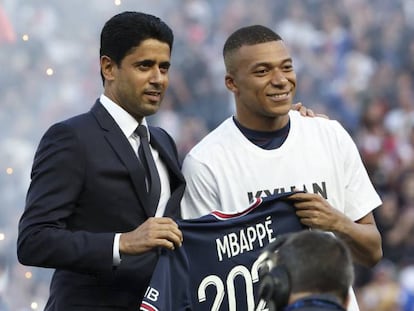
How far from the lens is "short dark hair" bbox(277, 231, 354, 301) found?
259 centimetres

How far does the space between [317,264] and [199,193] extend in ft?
5.22

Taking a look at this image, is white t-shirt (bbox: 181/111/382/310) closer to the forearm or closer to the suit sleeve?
the forearm

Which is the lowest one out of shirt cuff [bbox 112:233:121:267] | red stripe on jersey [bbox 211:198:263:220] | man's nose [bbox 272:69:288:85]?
shirt cuff [bbox 112:233:121:267]

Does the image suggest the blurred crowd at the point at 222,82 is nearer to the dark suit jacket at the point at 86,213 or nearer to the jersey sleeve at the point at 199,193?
the jersey sleeve at the point at 199,193

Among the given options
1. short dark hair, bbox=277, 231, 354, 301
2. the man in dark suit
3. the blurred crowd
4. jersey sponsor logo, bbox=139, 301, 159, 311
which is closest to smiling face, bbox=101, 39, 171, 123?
the man in dark suit

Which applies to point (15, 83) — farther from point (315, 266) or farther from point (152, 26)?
point (315, 266)

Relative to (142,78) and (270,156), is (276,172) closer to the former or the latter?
(270,156)

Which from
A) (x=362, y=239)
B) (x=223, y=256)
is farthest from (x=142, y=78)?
(x=362, y=239)

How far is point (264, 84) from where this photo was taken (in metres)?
4.20

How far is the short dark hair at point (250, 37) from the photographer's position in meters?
4.29

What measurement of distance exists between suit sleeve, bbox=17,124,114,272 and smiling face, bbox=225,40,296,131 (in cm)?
74

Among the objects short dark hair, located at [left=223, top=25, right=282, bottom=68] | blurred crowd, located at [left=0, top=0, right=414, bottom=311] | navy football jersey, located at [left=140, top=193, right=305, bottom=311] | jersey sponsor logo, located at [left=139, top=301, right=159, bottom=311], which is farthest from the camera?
blurred crowd, located at [left=0, top=0, right=414, bottom=311]

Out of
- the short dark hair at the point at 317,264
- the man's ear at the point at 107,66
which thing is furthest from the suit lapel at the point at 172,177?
the short dark hair at the point at 317,264

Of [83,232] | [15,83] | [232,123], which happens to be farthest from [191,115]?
[83,232]
